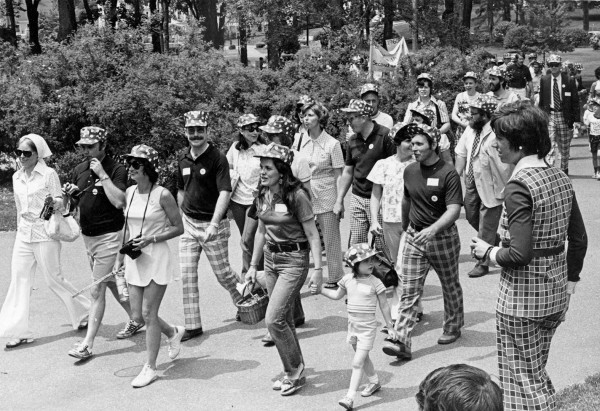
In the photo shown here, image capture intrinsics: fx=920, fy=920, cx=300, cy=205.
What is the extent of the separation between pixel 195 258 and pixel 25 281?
62.6 inches

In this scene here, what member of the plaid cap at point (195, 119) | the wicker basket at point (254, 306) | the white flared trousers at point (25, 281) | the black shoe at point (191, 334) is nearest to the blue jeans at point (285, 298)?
the wicker basket at point (254, 306)

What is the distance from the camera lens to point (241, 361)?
7.72 metres

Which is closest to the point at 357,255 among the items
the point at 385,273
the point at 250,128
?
the point at 385,273

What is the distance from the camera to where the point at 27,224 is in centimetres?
841

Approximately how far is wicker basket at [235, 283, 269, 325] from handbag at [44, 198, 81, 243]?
6.52 ft

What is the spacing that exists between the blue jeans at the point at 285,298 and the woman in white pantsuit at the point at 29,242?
7.66ft

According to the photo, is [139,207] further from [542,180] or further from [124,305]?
[542,180]

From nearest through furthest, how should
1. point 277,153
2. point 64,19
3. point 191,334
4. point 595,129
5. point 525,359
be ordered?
point 525,359 → point 277,153 → point 191,334 → point 595,129 → point 64,19

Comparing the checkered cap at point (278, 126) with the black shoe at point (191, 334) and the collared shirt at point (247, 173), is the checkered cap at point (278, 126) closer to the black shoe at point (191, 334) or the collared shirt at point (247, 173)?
the collared shirt at point (247, 173)

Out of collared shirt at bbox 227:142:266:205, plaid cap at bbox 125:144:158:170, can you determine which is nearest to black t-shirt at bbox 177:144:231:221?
plaid cap at bbox 125:144:158:170

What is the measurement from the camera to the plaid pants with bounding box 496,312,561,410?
5.18 meters

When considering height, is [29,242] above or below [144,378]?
above

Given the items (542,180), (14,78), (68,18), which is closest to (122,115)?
(14,78)

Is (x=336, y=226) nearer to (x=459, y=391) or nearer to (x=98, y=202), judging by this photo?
(x=98, y=202)
